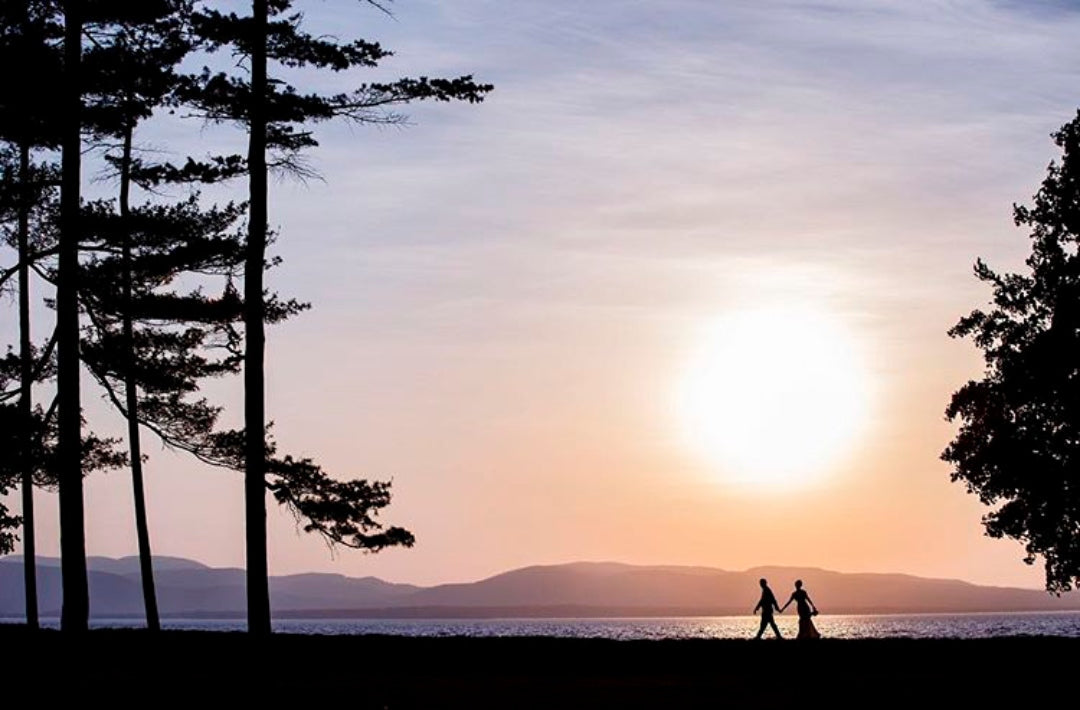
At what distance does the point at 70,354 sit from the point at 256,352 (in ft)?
11.9

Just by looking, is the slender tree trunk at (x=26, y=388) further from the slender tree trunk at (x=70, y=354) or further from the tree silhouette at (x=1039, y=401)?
the tree silhouette at (x=1039, y=401)

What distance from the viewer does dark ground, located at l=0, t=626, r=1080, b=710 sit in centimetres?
2322

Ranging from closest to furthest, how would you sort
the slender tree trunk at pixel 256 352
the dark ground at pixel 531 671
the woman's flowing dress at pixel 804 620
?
1. the dark ground at pixel 531 671
2. the slender tree trunk at pixel 256 352
3. the woman's flowing dress at pixel 804 620

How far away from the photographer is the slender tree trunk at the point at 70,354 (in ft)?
86.4

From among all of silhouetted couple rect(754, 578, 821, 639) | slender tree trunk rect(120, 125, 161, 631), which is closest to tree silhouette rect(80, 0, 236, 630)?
slender tree trunk rect(120, 125, 161, 631)

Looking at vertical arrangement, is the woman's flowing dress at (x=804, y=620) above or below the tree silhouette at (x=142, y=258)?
below

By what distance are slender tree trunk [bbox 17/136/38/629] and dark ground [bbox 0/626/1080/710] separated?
106 inches

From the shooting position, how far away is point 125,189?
37.0 m

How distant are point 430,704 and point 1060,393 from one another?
2313 centimetres

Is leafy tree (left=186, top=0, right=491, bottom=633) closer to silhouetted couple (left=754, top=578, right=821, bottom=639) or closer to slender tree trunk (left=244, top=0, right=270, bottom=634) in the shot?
slender tree trunk (left=244, top=0, right=270, bottom=634)

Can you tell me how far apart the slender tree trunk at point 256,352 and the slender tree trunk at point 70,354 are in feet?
10.4

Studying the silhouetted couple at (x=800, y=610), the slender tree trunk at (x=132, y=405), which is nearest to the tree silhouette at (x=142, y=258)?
the slender tree trunk at (x=132, y=405)

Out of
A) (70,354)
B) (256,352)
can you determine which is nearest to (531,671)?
(256,352)

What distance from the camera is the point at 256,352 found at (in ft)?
84.4
